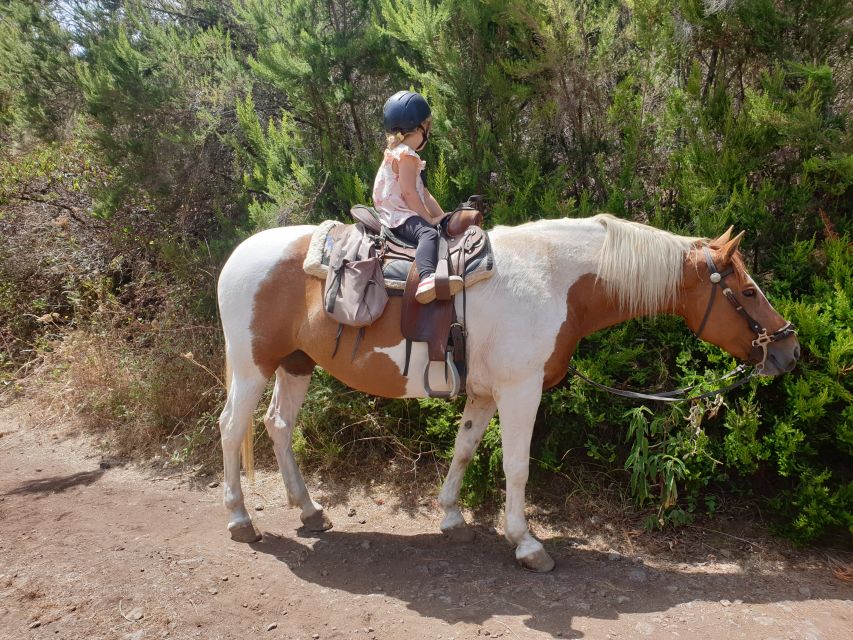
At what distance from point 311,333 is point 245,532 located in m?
1.37

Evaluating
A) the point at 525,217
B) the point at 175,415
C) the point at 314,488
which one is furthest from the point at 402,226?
the point at 175,415

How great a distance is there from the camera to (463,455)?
3701 millimetres

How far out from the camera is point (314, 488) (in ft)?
15.3

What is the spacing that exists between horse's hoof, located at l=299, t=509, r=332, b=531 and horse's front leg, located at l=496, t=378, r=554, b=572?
1299mm

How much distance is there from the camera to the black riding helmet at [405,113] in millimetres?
3309


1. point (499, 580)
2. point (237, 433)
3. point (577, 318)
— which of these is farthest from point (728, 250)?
point (237, 433)

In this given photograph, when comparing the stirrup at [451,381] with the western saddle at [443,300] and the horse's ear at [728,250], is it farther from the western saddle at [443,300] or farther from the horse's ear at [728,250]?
the horse's ear at [728,250]

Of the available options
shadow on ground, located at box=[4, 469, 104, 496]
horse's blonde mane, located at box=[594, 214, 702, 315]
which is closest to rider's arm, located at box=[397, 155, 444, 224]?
horse's blonde mane, located at box=[594, 214, 702, 315]

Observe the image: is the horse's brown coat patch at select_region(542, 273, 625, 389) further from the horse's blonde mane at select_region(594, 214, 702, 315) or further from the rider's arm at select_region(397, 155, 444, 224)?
the rider's arm at select_region(397, 155, 444, 224)

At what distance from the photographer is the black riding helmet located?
3309 mm

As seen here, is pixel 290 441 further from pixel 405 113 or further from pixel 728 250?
pixel 728 250

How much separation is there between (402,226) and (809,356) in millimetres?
2504

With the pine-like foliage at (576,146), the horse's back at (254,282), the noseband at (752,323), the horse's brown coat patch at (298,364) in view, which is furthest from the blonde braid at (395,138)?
the noseband at (752,323)

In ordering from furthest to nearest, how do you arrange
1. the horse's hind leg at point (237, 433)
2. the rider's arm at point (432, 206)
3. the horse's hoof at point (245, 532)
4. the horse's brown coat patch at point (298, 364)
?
the horse's brown coat patch at point (298, 364), the horse's hoof at point (245, 532), the horse's hind leg at point (237, 433), the rider's arm at point (432, 206)
